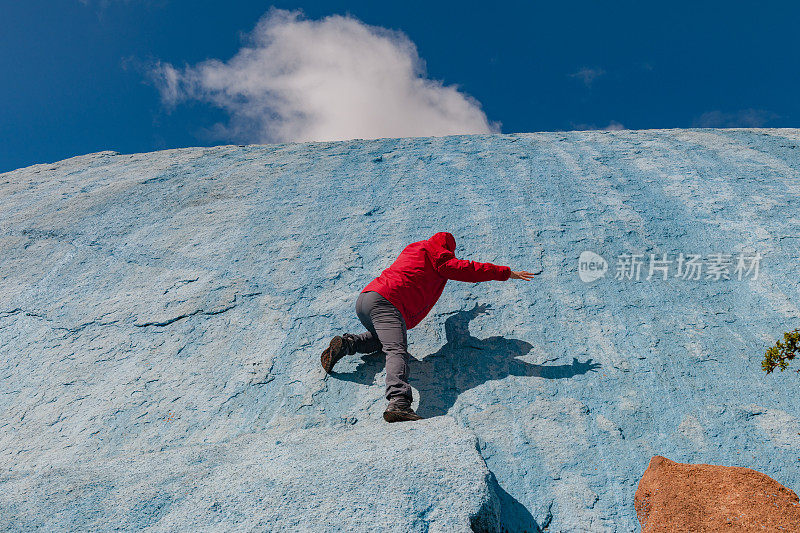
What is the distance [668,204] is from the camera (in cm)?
423

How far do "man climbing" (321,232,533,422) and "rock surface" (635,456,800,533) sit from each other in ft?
3.78

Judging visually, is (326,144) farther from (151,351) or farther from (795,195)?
(795,195)

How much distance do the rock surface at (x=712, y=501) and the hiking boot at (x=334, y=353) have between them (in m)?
1.51

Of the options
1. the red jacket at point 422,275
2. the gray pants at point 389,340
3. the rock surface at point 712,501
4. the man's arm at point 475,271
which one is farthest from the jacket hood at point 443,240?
the rock surface at point 712,501

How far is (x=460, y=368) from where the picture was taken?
280 cm

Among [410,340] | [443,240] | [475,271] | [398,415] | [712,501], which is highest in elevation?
[443,240]

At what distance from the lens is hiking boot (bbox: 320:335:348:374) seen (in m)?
2.72

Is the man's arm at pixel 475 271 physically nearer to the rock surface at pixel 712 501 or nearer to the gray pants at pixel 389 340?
the gray pants at pixel 389 340

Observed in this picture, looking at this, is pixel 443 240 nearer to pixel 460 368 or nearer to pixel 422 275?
pixel 422 275

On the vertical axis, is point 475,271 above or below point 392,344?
above

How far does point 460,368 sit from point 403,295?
1.72 ft

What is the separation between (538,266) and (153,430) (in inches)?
104

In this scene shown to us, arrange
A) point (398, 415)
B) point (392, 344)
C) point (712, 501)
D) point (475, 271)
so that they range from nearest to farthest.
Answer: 1. point (712, 501)
2. point (398, 415)
3. point (392, 344)
4. point (475, 271)

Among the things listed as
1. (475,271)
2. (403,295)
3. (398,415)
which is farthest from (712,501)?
(403,295)
